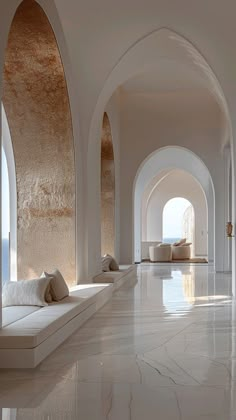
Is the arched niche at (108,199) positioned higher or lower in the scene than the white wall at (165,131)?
lower

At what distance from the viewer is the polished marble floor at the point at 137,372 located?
4.33m

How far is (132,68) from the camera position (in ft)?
41.2

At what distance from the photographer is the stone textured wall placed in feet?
31.7

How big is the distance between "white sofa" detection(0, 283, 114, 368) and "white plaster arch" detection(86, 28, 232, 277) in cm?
302

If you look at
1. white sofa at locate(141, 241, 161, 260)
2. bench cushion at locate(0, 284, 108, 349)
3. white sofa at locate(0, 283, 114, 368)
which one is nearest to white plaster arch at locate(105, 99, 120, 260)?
white sofa at locate(0, 283, 114, 368)

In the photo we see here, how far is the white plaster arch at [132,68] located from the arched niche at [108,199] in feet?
11.0

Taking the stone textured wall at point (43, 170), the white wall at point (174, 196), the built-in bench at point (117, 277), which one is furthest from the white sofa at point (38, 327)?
the white wall at point (174, 196)

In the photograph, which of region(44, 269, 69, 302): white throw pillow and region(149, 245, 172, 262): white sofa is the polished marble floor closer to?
region(44, 269, 69, 302): white throw pillow

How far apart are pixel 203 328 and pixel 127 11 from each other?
5261 mm

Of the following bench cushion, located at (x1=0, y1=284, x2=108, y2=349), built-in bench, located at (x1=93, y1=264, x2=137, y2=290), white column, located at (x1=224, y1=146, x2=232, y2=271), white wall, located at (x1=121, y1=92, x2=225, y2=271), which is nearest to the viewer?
bench cushion, located at (x1=0, y1=284, x2=108, y2=349)

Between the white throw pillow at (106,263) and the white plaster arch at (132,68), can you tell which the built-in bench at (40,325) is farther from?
the white throw pillow at (106,263)

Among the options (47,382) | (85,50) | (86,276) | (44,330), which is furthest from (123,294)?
(47,382)

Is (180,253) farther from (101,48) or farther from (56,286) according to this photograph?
(56,286)

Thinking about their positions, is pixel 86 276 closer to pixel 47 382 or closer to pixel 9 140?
pixel 9 140
